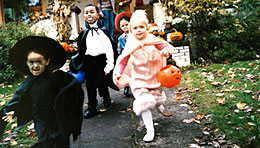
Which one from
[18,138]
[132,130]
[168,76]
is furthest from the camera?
[18,138]

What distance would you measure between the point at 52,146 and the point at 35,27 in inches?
324

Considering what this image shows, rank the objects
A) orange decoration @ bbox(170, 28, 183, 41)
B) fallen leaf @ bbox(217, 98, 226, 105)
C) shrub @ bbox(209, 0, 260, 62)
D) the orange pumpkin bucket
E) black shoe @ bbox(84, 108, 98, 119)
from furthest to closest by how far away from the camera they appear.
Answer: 1. orange decoration @ bbox(170, 28, 183, 41)
2. shrub @ bbox(209, 0, 260, 62)
3. black shoe @ bbox(84, 108, 98, 119)
4. fallen leaf @ bbox(217, 98, 226, 105)
5. the orange pumpkin bucket

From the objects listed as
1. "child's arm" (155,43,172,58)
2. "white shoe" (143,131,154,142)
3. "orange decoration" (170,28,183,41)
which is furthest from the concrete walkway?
"orange decoration" (170,28,183,41)

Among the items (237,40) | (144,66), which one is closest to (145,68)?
(144,66)

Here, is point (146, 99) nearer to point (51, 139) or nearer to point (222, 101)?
point (51, 139)

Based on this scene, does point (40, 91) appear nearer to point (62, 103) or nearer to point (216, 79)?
point (62, 103)

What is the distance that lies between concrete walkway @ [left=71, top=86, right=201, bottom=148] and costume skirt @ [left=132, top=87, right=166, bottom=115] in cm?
44

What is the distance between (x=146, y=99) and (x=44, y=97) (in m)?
1.22

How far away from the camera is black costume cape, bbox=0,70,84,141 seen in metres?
1.75

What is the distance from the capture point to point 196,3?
7.16 metres

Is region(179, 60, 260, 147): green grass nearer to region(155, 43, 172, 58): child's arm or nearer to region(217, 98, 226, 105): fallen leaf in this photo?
region(217, 98, 226, 105): fallen leaf

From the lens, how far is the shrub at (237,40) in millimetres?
7203

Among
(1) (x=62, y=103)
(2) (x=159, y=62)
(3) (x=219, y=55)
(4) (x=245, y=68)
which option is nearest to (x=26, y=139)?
(1) (x=62, y=103)

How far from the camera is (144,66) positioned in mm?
2682
